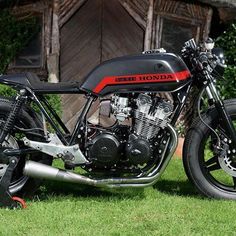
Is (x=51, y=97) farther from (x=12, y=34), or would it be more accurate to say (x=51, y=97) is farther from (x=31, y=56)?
(x=12, y=34)

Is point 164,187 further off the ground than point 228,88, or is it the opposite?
point 228,88

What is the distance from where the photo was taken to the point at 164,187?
17.5ft

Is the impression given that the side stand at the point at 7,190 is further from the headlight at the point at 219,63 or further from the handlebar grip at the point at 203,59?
the headlight at the point at 219,63

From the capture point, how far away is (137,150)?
4.54 m

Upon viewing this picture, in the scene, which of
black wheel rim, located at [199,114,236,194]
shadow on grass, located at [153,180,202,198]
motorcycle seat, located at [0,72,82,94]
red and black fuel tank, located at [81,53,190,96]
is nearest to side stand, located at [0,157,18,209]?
motorcycle seat, located at [0,72,82,94]

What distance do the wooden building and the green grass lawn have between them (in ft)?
12.4

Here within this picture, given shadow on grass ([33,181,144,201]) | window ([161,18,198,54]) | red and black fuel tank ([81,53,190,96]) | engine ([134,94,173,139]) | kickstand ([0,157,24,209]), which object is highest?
window ([161,18,198,54])

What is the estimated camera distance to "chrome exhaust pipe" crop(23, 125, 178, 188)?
4.50 meters

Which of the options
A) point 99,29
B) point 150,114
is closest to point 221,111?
point 150,114

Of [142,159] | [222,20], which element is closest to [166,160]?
[142,159]

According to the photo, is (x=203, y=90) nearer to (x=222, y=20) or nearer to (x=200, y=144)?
(x=200, y=144)

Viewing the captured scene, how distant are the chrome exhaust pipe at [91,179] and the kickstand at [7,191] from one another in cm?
13

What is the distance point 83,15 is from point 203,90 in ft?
14.2

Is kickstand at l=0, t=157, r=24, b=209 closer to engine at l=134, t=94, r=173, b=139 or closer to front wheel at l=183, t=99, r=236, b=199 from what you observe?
engine at l=134, t=94, r=173, b=139
